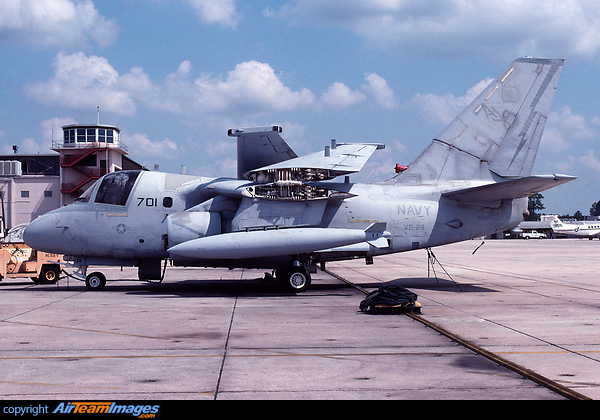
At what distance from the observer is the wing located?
15734 millimetres

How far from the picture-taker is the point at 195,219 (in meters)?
15.9

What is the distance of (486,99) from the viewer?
702 inches

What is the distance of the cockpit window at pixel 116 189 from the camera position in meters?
16.4

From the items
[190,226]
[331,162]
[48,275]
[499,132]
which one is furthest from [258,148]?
[48,275]

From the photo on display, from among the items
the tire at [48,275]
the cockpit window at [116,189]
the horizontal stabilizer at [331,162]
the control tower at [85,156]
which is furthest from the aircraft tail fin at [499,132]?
the control tower at [85,156]

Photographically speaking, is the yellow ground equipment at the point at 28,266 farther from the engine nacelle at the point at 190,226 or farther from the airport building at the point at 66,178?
the airport building at the point at 66,178

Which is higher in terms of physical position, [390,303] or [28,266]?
[28,266]

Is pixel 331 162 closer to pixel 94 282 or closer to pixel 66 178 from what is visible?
pixel 94 282

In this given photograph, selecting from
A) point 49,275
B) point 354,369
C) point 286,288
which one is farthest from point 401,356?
point 49,275

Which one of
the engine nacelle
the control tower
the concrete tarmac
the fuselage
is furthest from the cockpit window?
the control tower

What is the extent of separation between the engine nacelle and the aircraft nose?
3.30 metres

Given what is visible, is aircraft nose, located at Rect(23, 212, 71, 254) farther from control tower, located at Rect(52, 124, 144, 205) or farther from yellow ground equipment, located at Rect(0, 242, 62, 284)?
control tower, located at Rect(52, 124, 144, 205)

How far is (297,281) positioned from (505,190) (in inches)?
266

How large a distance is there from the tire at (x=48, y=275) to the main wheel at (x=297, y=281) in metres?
9.45
